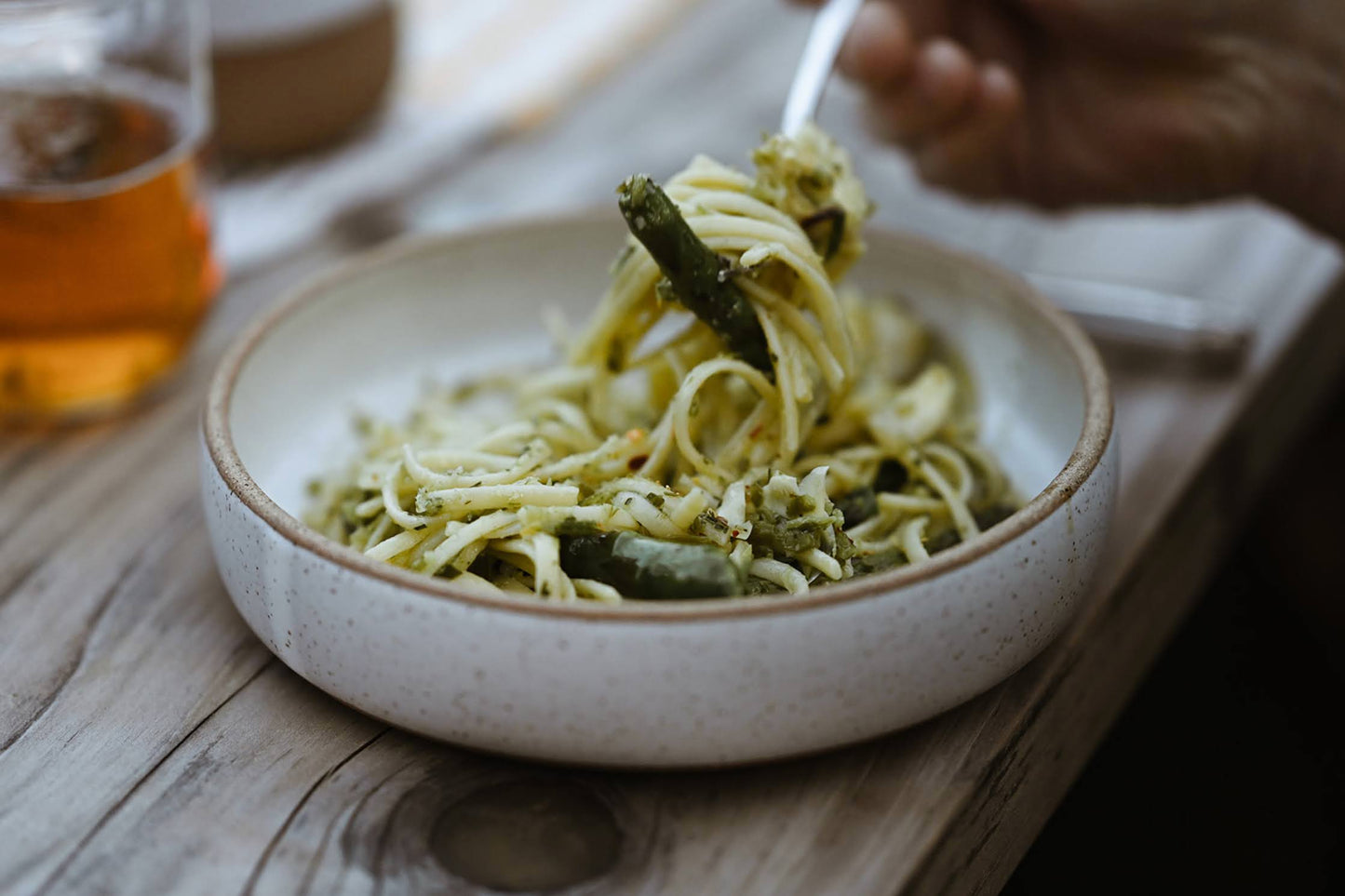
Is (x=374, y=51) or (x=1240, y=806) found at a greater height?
(x=374, y=51)

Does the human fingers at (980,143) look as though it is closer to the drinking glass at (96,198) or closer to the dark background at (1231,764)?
the dark background at (1231,764)

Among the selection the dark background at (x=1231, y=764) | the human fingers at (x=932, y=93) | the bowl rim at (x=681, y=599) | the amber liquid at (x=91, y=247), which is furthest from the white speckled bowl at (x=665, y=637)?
the human fingers at (x=932, y=93)

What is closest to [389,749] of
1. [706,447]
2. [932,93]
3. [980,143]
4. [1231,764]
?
[706,447]

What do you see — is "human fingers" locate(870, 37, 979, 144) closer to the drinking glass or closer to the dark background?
the dark background

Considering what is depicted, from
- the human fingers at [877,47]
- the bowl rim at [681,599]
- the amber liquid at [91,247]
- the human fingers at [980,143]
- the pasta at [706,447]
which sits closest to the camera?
the bowl rim at [681,599]

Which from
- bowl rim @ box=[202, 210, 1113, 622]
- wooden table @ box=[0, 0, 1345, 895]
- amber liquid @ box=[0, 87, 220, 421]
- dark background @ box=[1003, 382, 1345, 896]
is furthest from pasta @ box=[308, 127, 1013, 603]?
dark background @ box=[1003, 382, 1345, 896]

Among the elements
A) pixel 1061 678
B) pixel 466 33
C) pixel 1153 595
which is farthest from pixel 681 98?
pixel 1061 678

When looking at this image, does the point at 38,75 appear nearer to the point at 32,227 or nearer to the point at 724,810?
the point at 32,227
